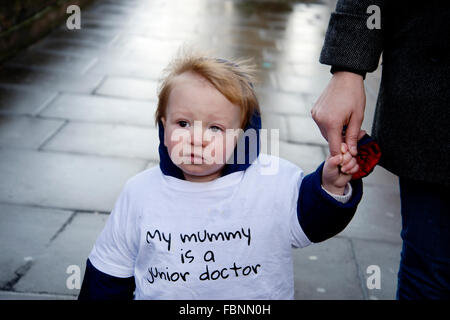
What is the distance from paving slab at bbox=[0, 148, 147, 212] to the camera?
9.81ft

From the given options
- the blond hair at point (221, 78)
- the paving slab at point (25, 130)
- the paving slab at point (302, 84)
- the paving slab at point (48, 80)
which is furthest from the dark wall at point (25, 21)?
the blond hair at point (221, 78)

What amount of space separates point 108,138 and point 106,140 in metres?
0.04

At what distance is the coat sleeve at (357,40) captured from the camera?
1355mm

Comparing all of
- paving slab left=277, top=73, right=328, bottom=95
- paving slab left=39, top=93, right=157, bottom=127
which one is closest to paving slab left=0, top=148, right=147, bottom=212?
paving slab left=39, top=93, right=157, bottom=127

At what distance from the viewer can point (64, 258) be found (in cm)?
250

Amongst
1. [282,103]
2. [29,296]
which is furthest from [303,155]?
[29,296]

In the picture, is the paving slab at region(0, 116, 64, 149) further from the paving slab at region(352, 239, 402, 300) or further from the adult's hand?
the adult's hand

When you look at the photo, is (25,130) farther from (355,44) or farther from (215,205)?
(355,44)

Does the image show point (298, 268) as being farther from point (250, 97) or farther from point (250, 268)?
point (250, 97)

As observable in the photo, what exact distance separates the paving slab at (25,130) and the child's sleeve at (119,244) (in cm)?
230

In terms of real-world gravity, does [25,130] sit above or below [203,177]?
below

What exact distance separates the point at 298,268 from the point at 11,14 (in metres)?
4.48

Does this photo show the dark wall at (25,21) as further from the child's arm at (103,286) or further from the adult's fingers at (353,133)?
the adult's fingers at (353,133)

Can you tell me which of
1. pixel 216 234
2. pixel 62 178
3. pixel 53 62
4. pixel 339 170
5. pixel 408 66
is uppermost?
pixel 408 66
